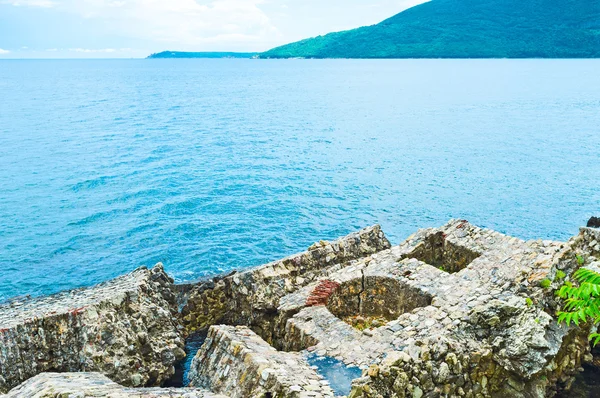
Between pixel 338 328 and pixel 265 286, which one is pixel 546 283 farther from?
pixel 265 286

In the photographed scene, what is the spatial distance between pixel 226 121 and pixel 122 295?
271 feet

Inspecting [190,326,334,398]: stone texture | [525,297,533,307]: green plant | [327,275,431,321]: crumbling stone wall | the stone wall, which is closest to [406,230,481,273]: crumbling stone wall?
[327,275,431,321]: crumbling stone wall

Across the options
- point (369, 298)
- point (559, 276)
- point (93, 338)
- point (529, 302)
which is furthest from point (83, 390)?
point (559, 276)

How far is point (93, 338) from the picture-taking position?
18766mm

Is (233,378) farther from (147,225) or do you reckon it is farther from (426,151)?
(426,151)

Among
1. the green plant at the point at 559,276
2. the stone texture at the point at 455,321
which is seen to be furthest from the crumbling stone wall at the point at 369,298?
the green plant at the point at 559,276

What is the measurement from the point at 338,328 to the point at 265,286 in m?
6.15

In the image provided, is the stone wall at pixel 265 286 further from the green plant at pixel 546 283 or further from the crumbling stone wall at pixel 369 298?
the green plant at pixel 546 283

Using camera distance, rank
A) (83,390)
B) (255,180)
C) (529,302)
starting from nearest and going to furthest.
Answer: (83,390) → (529,302) → (255,180)

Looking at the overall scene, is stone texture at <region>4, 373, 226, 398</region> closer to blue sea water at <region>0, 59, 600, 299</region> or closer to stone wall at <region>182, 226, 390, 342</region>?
stone wall at <region>182, 226, 390, 342</region>

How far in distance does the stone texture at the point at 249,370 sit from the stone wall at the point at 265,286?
15.4 feet

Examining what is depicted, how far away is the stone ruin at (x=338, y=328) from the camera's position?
14.9 metres

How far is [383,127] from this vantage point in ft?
302

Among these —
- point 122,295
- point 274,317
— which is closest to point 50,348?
point 122,295
